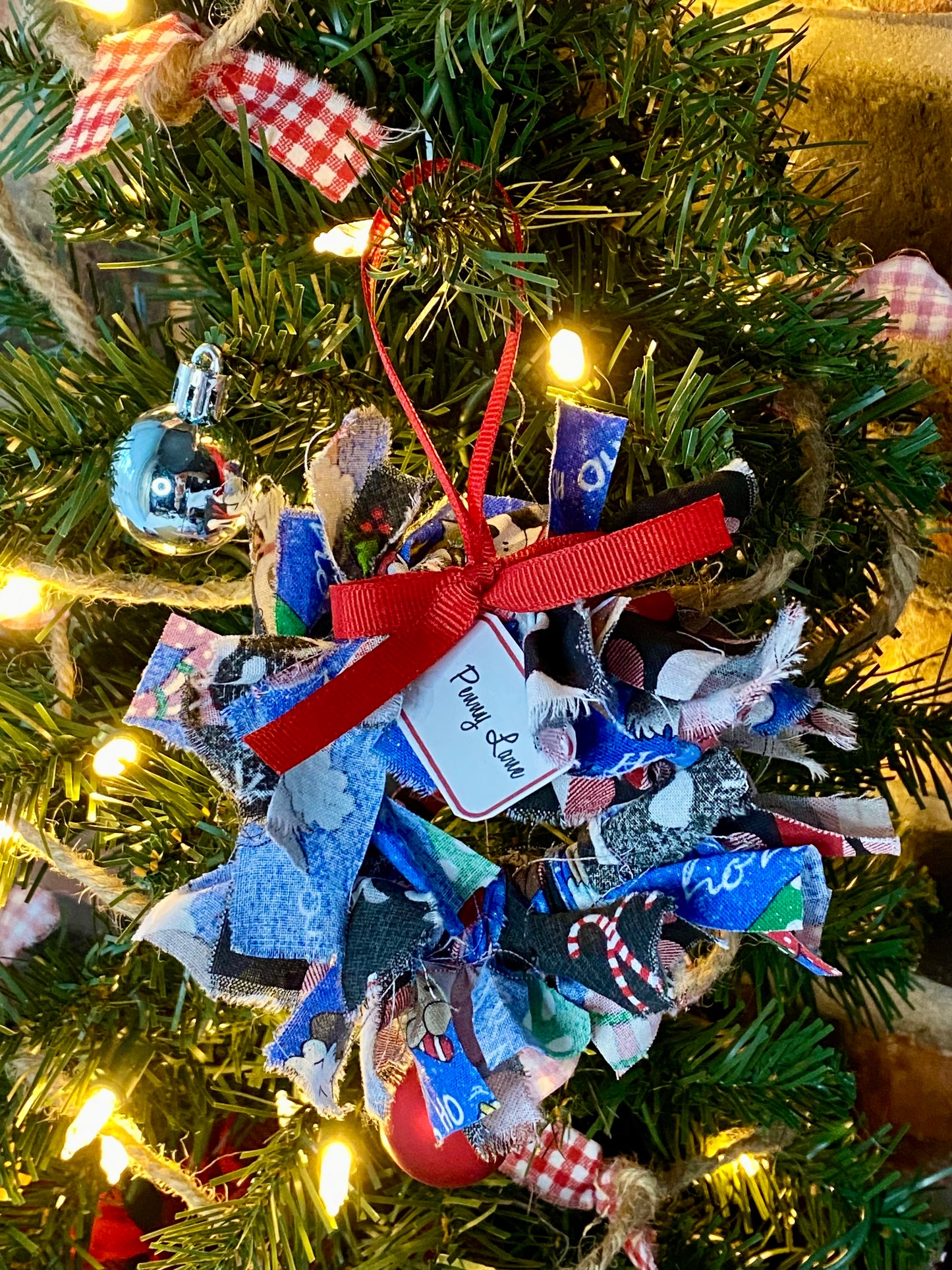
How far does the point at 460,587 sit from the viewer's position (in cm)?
37

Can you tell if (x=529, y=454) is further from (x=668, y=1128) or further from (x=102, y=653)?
(x=668, y=1128)

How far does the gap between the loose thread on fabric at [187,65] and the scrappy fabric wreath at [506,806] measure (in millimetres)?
149

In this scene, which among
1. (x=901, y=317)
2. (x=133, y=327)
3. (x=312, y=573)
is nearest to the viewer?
(x=312, y=573)

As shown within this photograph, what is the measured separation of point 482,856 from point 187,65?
0.34 m

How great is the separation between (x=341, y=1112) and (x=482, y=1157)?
0.08 m

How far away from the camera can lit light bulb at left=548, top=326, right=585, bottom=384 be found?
1.39 ft

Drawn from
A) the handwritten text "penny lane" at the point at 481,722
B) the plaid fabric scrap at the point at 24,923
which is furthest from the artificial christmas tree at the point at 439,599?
the plaid fabric scrap at the point at 24,923

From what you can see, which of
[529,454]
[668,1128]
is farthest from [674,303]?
[668,1128]

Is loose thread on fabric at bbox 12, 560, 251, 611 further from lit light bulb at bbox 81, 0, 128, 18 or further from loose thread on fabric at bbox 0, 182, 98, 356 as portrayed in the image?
lit light bulb at bbox 81, 0, 128, 18

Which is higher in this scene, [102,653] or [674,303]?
[674,303]

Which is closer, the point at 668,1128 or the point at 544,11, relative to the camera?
the point at 544,11

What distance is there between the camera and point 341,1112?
1.41 feet

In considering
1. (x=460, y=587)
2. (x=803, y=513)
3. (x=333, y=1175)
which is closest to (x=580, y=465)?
(x=460, y=587)

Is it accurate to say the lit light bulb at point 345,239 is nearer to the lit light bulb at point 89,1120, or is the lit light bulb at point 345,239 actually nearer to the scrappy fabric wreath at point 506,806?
the scrappy fabric wreath at point 506,806
